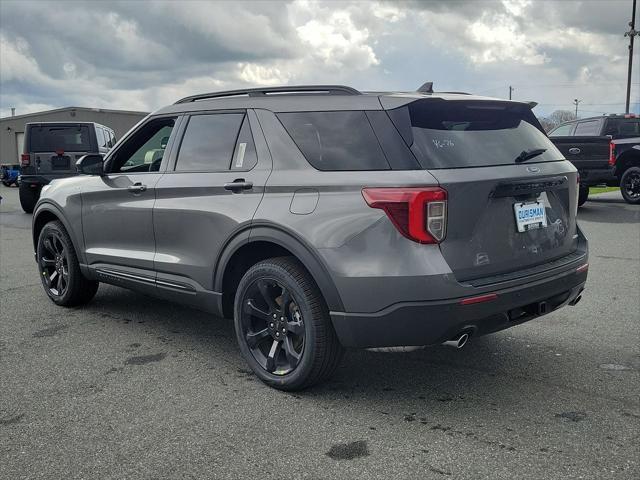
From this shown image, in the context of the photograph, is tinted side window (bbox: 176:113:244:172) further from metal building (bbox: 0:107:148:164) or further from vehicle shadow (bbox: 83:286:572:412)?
metal building (bbox: 0:107:148:164)

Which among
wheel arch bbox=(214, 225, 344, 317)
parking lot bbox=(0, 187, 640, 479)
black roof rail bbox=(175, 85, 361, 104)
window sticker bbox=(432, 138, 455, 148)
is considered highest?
black roof rail bbox=(175, 85, 361, 104)

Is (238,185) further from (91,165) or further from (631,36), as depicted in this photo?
(631,36)

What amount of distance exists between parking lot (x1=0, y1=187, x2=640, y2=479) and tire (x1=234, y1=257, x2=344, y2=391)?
0.50 feet

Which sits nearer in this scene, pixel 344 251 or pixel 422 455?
pixel 422 455

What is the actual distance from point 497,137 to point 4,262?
6817mm

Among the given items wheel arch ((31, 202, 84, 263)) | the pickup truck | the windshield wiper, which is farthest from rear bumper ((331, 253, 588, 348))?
the pickup truck

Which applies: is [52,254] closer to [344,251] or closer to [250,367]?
[250,367]

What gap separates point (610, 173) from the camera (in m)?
13.2

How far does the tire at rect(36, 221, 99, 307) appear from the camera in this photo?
5523mm

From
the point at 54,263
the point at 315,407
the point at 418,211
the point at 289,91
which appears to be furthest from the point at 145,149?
the point at 418,211

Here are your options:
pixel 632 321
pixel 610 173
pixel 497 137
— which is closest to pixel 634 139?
pixel 610 173

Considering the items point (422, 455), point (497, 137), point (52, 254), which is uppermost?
point (497, 137)

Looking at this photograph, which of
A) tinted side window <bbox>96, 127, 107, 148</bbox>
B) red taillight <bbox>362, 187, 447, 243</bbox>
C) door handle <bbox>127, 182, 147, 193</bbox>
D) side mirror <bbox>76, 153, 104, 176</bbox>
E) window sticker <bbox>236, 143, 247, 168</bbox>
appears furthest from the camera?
tinted side window <bbox>96, 127, 107, 148</bbox>

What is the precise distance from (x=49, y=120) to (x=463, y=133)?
2193 inches
